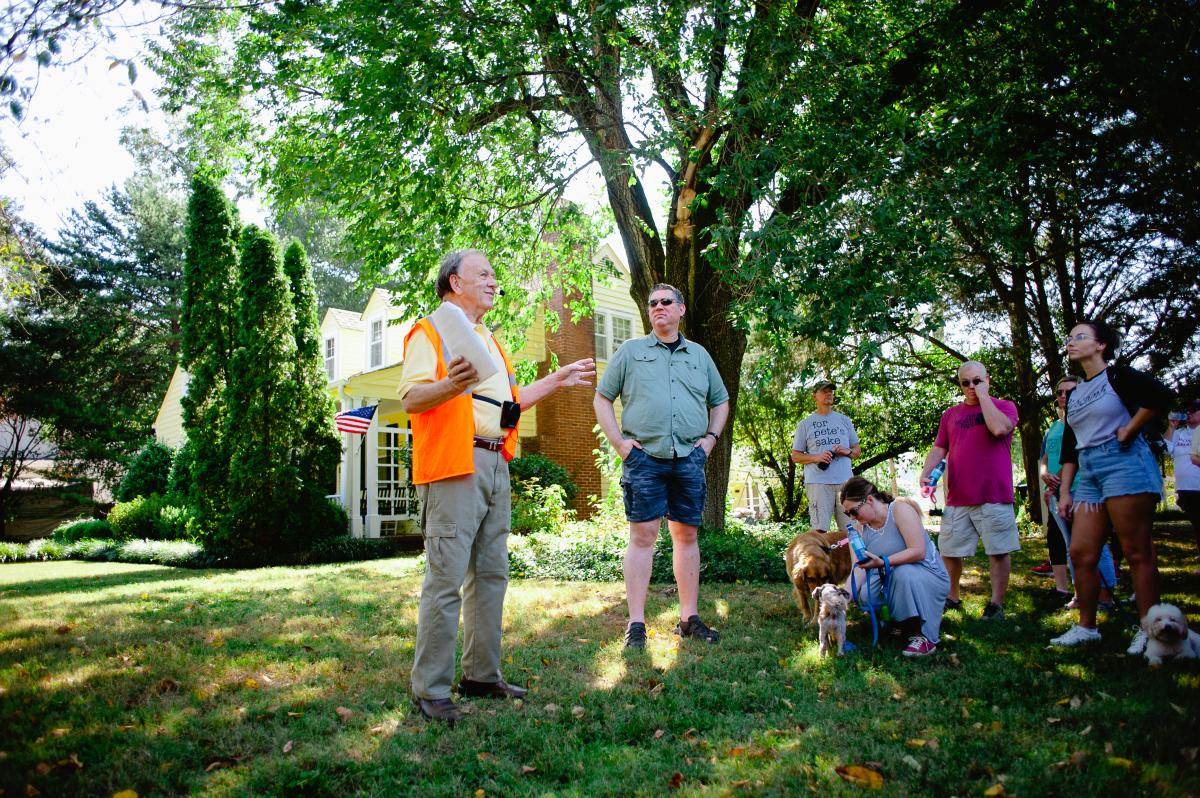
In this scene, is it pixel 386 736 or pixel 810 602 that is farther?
pixel 810 602

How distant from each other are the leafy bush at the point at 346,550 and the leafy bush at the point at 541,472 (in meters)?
3.16

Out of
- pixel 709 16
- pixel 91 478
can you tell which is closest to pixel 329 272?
pixel 91 478

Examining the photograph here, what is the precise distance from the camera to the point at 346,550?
43.7 ft

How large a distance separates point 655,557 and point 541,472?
8011mm

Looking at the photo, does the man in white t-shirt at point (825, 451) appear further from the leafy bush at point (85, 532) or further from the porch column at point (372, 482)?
the leafy bush at point (85, 532)

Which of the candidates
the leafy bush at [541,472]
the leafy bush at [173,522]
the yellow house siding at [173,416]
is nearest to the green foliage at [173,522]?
the leafy bush at [173,522]

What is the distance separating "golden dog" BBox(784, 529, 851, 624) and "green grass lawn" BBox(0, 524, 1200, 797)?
0.25m

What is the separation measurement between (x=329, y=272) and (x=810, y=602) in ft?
123

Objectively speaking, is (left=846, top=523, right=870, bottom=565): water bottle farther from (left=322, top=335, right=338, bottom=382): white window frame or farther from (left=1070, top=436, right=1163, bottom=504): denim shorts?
(left=322, top=335, right=338, bottom=382): white window frame

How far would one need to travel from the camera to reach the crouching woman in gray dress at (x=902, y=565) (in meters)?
4.48

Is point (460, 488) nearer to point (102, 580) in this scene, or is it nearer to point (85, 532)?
point (102, 580)

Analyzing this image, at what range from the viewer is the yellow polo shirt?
350 centimetres

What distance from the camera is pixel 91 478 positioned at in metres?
28.9

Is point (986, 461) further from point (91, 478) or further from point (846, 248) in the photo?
point (91, 478)
